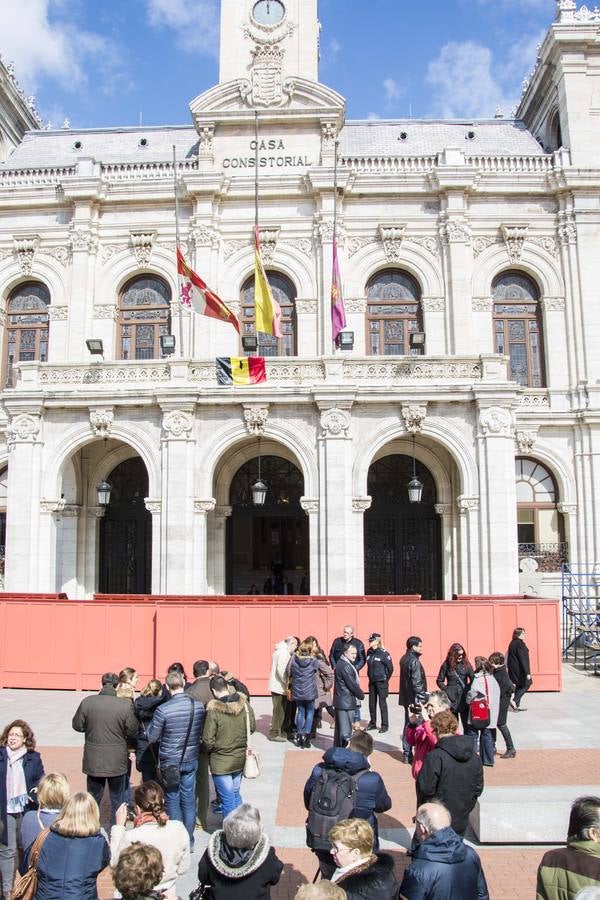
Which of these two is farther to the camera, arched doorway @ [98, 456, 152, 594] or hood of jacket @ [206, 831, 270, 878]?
arched doorway @ [98, 456, 152, 594]

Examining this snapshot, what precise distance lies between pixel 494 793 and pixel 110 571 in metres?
19.5

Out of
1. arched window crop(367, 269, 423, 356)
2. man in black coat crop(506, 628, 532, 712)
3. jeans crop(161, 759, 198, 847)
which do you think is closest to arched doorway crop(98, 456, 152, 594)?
arched window crop(367, 269, 423, 356)

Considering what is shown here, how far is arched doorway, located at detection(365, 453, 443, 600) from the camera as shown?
2566 cm

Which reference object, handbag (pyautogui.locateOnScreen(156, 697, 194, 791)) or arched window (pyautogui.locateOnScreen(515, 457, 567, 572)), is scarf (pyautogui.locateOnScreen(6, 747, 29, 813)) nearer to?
handbag (pyautogui.locateOnScreen(156, 697, 194, 791))

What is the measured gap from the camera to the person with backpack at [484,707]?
33.8 ft

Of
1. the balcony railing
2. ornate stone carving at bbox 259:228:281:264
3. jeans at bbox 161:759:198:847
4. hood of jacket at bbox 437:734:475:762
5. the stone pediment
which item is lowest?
jeans at bbox 161:759:198:847

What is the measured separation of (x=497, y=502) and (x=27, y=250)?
61.0ft

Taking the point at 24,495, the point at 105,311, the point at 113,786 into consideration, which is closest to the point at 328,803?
the point at 113,786

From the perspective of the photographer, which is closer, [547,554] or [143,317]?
[547,554]

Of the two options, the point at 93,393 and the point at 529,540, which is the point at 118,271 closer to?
the point at 93,393

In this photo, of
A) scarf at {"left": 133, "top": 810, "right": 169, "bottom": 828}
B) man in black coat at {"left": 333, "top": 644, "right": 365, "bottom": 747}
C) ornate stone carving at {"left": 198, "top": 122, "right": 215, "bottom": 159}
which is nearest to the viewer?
scarf at {"left": 133, "top": 810, "right": 169, "bottom": 828}

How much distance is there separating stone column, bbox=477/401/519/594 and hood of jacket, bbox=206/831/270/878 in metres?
16.7

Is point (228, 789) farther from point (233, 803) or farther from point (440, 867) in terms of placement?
point (440, 867)

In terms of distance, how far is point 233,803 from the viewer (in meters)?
8.31
